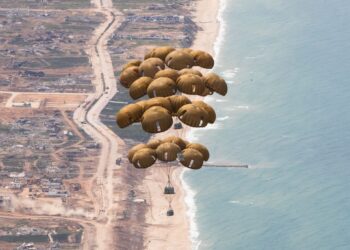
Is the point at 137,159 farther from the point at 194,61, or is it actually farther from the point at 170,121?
the point at 194,61

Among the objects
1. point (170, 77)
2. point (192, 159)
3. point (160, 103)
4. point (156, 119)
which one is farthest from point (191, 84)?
point (192, 159)

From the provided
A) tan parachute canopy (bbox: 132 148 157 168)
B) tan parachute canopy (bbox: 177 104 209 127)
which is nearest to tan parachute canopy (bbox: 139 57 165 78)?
tan parachute canopy (bbox: 177 104 209 127)

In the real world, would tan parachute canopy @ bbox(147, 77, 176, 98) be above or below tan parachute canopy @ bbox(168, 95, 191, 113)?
above

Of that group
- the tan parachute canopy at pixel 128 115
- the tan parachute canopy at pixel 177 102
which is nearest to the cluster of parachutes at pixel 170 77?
the tan parachute canopy at pixel 177 102

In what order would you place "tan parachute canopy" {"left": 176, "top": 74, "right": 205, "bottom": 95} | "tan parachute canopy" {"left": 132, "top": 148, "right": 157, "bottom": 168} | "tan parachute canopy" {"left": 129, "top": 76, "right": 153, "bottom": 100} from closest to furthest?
"tan parachute canopy" {"left": 132, "top": 148, "right": 157, "bottom": 168}
"tan parachute canopy" {"left": 176, "top": 74, "right": 205, "bottom": 95}
"tan parachute canopy" {"left": 129, "top": 76, "right": 153, "bottom": 100}

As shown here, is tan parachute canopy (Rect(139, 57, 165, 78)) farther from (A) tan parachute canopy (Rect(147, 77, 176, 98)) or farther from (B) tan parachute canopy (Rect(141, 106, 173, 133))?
(B) tan parachute canopy (Rect(141, 106, 173, 133))

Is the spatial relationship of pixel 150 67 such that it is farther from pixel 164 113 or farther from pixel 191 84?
pixel 164 113
